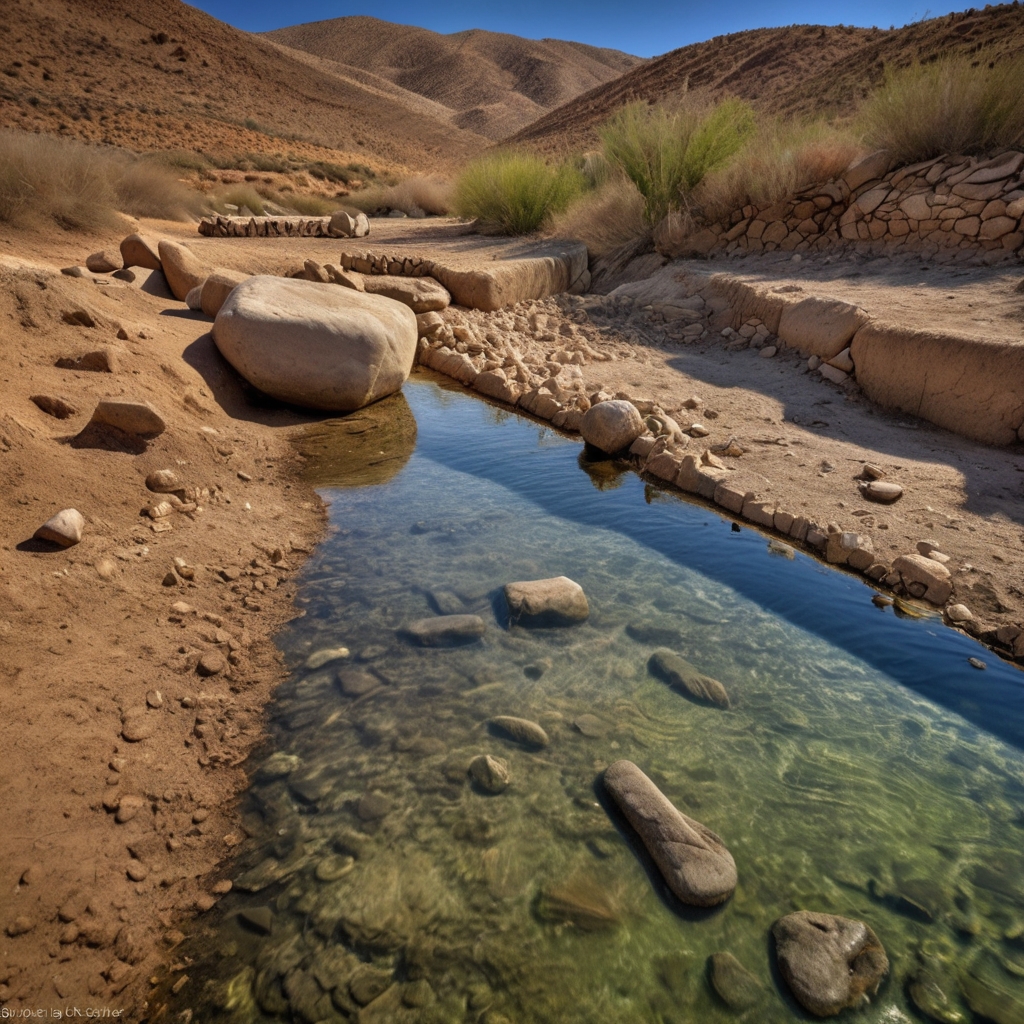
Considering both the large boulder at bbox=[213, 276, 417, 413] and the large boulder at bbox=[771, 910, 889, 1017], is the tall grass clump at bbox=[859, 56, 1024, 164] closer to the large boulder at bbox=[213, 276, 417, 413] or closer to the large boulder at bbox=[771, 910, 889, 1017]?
the large boulder at bbox=[213, 276, 417, 413]

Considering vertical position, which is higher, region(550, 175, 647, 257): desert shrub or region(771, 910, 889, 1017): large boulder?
region(550, 175, 647, 257): desert shrub

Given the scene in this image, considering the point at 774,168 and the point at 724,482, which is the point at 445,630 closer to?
the point at 724,482

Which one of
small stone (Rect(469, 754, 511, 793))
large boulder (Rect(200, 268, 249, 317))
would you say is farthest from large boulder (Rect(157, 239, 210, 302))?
small stone (Rect(469, 754, 511, 793))

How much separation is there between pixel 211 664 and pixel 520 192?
9.41m

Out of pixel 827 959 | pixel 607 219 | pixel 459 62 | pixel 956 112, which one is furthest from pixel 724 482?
pixel 459 62

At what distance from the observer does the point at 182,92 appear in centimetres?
2438

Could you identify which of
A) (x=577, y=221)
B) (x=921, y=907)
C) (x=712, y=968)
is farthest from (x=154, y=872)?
(x=577, y=221)

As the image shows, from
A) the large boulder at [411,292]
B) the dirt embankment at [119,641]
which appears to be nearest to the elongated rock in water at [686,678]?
the dirt embankment at [119,641]

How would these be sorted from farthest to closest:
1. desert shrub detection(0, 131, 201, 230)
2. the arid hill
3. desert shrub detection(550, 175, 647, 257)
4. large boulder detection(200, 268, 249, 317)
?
the arid hill
desert shrub detection(550, 175, 647, 257)
desert shrub detection(0, 131, 201, 230)
large boulder detection(200, 268, 249, 317)

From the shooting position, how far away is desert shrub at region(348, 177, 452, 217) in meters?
14.4

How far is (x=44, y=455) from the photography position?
2.69 meters

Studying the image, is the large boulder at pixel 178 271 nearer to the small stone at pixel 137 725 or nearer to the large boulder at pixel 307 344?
the large boulder at pixel 307 344

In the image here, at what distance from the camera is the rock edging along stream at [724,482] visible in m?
2.78

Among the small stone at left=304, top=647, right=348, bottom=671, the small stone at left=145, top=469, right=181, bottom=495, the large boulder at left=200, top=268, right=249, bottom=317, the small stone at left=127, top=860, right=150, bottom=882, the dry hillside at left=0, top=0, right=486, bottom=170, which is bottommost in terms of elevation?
the small stone at left=127, top=860, right=150, bottom=882
